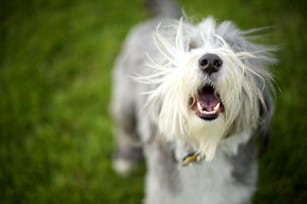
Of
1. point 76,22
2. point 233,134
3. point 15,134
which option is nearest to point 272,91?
point 233,134

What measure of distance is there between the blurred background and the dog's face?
22.1 inches

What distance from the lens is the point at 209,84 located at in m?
2.35

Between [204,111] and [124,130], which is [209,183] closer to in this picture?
[204,111]

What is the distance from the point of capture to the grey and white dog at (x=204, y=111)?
2.35m

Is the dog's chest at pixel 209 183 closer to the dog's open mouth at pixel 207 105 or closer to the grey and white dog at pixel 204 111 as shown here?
the grey and white dog at pixel 204 111

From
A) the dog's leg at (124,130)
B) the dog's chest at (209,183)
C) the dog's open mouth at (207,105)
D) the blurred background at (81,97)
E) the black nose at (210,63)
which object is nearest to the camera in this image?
the black nose at (210,63)

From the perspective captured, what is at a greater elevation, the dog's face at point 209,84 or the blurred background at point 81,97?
the blurred background at point 81,97

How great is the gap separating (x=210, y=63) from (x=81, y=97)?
118 inches

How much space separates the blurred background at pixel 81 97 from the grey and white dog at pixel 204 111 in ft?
1.89

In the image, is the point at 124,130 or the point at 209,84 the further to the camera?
the point at 124,130

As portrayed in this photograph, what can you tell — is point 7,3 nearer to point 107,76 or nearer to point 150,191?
point 107,76

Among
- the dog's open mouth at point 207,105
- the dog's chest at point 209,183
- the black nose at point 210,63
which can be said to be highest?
the black nose at point 210,63

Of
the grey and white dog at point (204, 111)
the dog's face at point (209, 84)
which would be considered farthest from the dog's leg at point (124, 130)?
the dog's face at point (209, 84)

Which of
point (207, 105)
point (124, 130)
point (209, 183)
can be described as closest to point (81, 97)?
point (124, 130)
